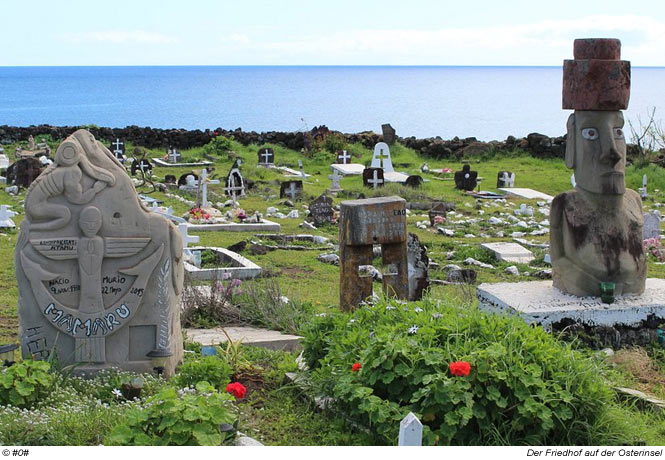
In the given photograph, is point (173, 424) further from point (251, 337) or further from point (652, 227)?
point (652, 227)

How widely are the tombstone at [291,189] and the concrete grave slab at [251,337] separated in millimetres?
11697

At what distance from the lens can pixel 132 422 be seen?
19.5 ft

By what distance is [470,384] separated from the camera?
252 inches

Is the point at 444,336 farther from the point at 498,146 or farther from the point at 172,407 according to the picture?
the point at 498,146

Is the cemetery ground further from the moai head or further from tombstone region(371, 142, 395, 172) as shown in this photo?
tombstone region(371, 142, 395, 172)

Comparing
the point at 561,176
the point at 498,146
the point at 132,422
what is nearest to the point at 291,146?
the point at 498,146

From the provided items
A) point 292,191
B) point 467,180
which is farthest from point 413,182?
point 292,191

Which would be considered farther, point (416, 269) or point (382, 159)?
point (382, 159)

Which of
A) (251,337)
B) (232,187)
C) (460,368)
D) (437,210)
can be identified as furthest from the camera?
(232,187)

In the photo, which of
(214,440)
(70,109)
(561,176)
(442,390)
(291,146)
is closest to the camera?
(214,440)

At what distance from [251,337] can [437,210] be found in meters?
10.4

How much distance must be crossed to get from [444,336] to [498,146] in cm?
2520

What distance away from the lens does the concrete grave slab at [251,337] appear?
927 centimetres

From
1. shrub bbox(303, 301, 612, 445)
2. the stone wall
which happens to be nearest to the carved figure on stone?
shrub bbox(303, 301, 612, 445)
